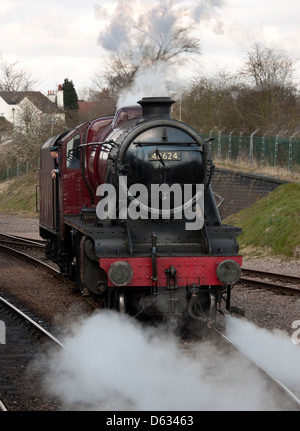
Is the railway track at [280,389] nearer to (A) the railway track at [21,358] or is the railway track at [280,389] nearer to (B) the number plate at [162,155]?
(A) the railway track at [21,358]

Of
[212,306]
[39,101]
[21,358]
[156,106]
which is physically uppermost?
[39,101]

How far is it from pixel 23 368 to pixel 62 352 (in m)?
0.56

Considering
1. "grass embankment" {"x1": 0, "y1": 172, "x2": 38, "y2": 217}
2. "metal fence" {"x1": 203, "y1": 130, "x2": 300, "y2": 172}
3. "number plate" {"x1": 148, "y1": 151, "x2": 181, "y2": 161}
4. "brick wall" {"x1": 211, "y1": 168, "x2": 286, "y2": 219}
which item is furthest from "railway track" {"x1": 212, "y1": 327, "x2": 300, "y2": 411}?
"grass embankment" {"x1": 0, "y1": 172, "x2": 38, "y2": 217}

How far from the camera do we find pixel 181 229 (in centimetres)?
881

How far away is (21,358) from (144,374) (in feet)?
5.82

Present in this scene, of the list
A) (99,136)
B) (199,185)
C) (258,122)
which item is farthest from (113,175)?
(258,122)

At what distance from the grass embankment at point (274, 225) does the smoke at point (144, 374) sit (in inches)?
336

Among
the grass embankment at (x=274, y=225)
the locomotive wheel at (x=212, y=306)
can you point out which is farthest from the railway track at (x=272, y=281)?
the locomotive wheel at (x=212, y=306)

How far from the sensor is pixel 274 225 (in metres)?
18.1

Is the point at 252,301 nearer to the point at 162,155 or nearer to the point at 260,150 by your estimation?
the point at 162,155

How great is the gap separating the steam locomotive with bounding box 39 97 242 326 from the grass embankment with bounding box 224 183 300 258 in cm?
801

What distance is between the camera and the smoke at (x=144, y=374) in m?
5.91

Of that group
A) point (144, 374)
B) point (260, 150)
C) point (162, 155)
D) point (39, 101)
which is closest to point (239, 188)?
point (260, 150)
